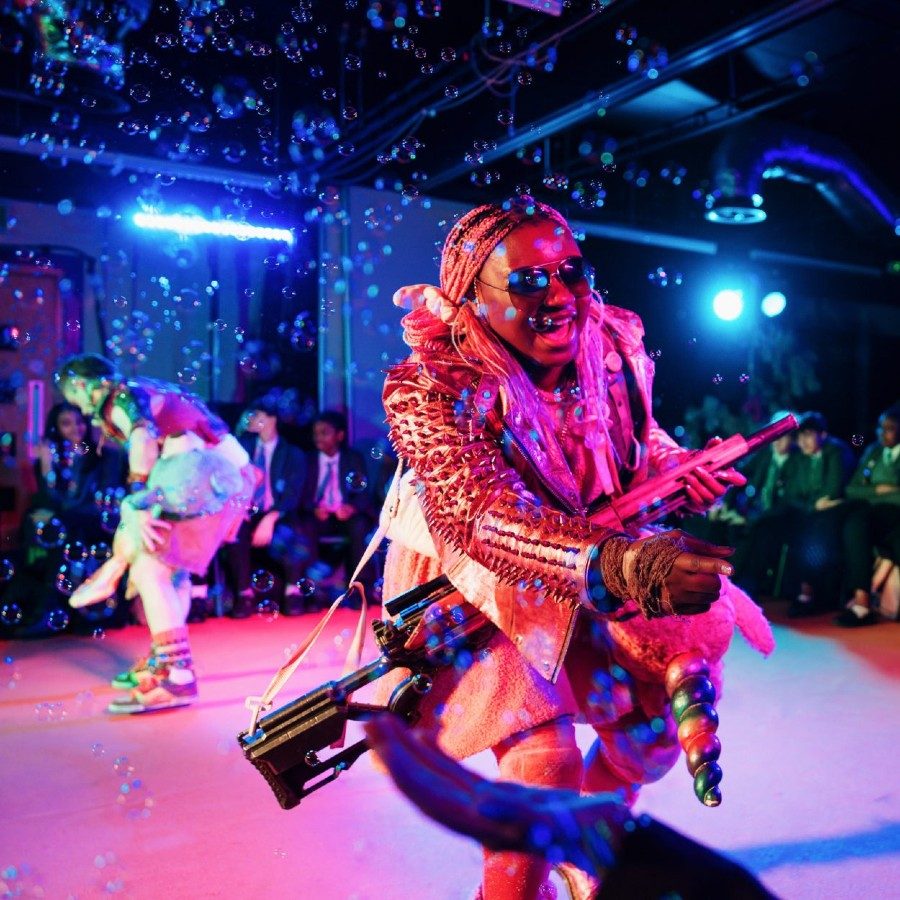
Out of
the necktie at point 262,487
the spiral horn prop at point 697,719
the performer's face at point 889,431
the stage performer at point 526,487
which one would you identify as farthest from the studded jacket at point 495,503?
the performer's face at point 889,431

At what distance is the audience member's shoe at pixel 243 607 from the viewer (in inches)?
248

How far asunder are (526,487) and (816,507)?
18.0 feet

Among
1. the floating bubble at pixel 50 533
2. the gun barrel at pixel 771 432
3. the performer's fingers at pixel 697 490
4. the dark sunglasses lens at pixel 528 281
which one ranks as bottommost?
the floating bubble at pixel 50 533

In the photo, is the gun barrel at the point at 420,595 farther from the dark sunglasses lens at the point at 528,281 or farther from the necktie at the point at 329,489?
the necktie at the point at 329,489

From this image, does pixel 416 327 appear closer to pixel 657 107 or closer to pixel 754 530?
pixel 754 530

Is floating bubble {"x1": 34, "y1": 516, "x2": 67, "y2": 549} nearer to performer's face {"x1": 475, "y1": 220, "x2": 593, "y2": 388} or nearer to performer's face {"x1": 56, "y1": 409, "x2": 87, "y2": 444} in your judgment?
performer's face {"x1": 56, "y1": 409, "x2": 87, "y2": 444}

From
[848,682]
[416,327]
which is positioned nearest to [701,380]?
[848,682]

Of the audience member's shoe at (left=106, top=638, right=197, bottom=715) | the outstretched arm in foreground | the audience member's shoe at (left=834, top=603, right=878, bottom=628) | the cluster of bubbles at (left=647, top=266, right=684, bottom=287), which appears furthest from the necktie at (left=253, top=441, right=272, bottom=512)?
the outstretched arm in foreground

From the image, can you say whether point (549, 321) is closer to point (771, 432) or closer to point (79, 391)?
point (771, 432)

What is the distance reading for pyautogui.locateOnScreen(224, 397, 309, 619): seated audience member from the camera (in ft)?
20.7

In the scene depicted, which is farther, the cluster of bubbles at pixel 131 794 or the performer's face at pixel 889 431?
the performer's face at pixel 889 431

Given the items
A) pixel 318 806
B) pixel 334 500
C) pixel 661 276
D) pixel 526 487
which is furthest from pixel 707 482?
pixel 334 500

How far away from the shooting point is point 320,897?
2199 millimetres

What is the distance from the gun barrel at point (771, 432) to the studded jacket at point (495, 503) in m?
0.37
